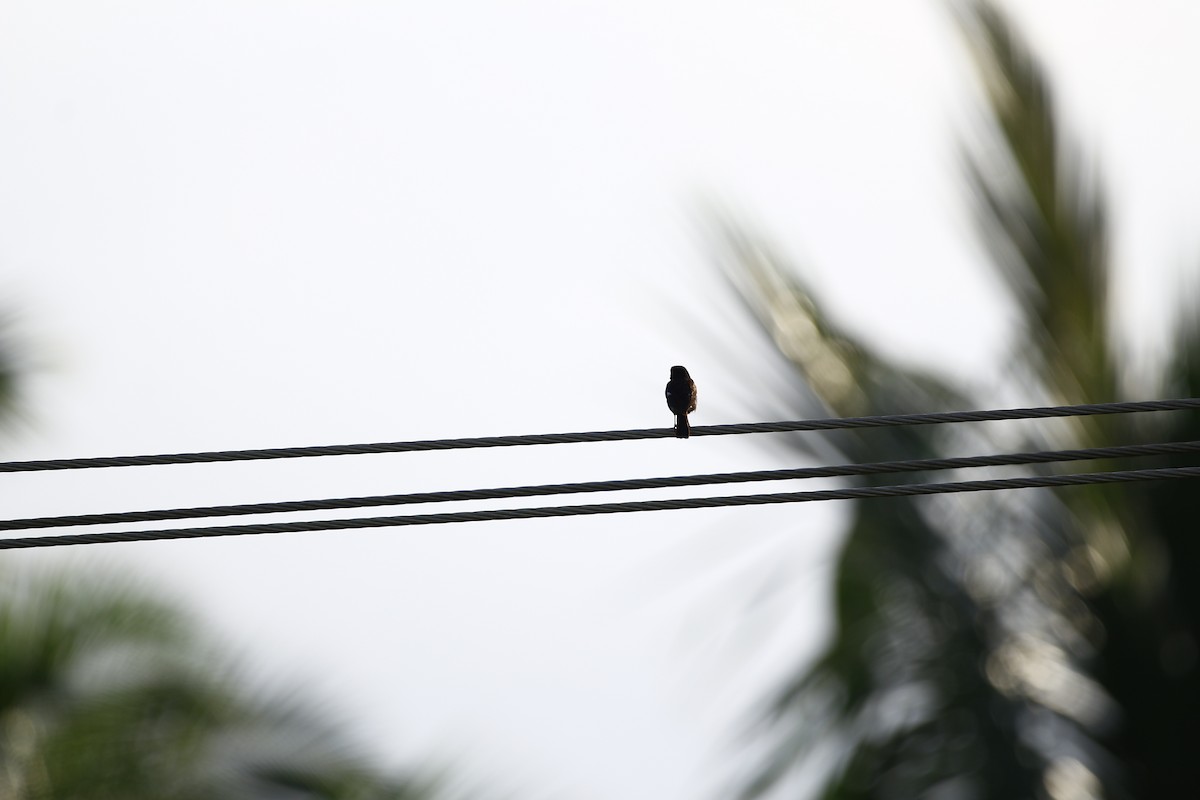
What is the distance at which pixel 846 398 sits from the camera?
991 centimetres

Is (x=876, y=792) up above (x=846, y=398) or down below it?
below

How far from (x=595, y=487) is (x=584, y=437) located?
0.69 feet

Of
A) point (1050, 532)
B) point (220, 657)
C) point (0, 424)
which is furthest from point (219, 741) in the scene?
point (1050, 532)

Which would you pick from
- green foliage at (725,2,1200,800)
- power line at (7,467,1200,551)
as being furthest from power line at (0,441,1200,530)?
green foliage at (725,2,1200,800)

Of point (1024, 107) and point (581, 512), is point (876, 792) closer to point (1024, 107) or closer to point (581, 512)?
point (581, 512)

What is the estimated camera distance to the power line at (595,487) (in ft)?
23.8

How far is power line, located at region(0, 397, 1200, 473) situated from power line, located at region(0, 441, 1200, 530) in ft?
0.55

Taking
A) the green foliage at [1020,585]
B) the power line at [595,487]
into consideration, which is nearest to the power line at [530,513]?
the power line at [595,487]

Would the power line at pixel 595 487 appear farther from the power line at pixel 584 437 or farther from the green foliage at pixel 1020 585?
the green foliage at pixel 1020 585

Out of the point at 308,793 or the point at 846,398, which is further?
the point at 308,793

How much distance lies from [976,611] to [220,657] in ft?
15.9

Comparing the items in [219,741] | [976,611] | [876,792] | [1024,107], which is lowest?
[876,792]

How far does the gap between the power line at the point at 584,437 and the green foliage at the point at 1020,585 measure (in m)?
2.18

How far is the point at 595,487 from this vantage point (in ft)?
24.2
